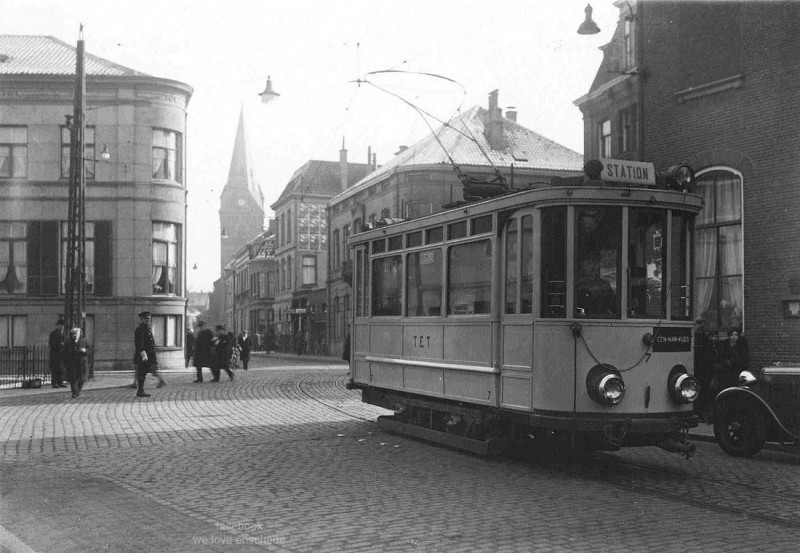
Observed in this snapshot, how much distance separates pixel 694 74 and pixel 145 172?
20790 mm

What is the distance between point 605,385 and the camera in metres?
8.62

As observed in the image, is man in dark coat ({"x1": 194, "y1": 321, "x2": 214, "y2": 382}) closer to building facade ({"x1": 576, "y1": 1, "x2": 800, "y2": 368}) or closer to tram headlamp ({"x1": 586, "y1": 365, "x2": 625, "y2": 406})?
building facade ({"x1": 576, "y1": 1, "x2": 800, "y2": 368})

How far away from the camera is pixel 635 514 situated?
708cm

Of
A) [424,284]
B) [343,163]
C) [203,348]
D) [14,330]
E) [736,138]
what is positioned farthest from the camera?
[343,163]

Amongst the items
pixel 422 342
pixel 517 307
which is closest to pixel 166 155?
pixel 422 342

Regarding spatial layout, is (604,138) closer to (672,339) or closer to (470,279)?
(470,279)

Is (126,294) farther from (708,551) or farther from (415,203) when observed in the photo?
(708,551)

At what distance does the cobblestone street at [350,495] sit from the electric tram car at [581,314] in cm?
58

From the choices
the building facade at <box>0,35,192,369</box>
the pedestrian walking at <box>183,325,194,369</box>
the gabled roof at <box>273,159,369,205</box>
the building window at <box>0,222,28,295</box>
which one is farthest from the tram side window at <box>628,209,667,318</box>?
the gabled roof at <box>273,159,369,205</box>

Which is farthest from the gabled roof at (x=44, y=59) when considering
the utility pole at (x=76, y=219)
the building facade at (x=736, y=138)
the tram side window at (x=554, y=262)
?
the tram side window at (x=554, y=262)

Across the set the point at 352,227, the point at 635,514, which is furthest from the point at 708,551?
the point at 352,227

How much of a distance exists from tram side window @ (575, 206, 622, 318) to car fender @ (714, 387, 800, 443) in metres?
2.91

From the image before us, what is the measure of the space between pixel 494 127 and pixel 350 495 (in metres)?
38.0

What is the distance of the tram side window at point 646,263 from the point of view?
29.4ft
